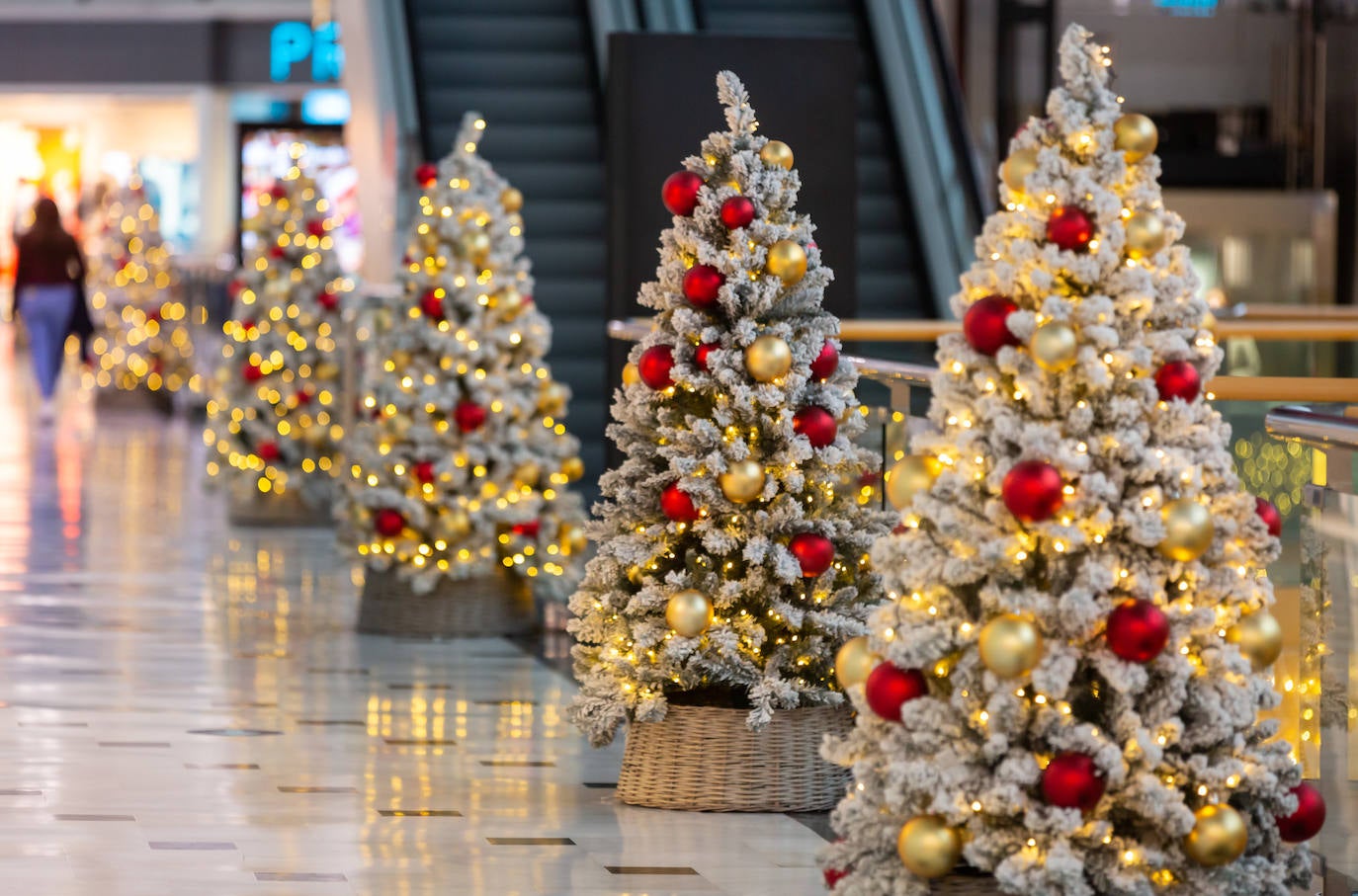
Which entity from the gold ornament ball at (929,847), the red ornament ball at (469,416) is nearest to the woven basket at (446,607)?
the red ornament ball at (469,416)

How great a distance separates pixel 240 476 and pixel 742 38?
162 inches

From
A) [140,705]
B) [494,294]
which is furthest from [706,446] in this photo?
[494,294]

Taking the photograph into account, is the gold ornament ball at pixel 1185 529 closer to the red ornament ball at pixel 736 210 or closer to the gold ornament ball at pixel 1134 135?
the gold ornament ball at pixel 1134 135

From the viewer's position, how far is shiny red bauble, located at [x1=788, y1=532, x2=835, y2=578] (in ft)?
16.1

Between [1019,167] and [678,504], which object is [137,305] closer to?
[678,504]

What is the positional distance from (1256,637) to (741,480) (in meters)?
1.67

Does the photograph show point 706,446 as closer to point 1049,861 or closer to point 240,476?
point 1049,861

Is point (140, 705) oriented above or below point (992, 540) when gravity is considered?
below

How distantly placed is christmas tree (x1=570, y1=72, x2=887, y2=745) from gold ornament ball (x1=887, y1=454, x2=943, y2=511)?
1.48 meters

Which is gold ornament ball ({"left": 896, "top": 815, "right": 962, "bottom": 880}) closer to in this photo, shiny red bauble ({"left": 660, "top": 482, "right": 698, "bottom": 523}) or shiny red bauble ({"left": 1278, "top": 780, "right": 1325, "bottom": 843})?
shiny red bauble ({"left": 1278, "top": 780, "right": 1325, "bottom": 843})

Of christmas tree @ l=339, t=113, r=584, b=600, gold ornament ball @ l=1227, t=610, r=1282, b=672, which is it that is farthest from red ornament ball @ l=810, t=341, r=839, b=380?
christmas tree @ l=339, t=113, r=584, b=600

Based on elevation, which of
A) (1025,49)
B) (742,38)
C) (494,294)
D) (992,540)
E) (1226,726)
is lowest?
(1226,726)

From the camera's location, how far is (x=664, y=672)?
4844 millimetres

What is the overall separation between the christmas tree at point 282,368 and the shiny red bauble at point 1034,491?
26.0 ft
